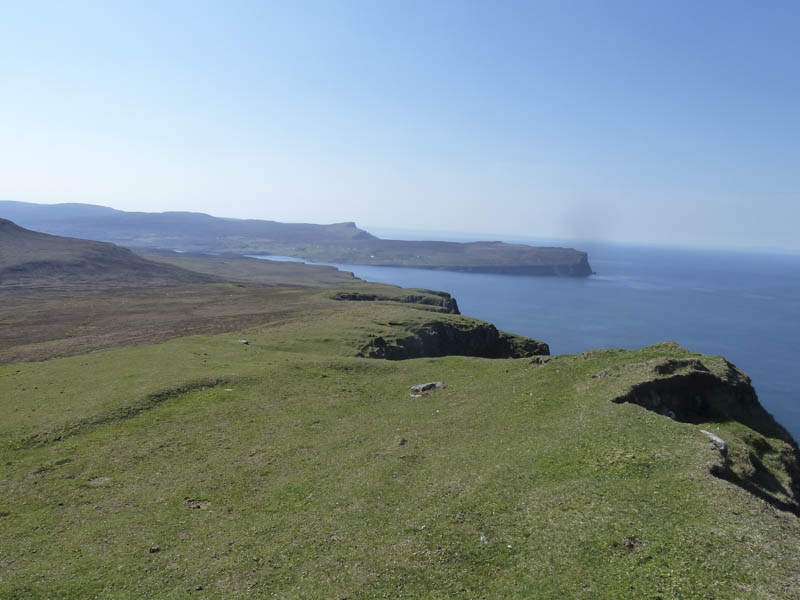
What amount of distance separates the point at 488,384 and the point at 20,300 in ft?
472

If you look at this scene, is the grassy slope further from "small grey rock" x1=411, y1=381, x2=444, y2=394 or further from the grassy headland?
"small grey rock" x1=411, y1=381, x2=444, y2=394

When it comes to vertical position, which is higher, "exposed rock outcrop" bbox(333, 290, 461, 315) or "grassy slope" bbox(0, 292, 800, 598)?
"grassy slope" bbox(0, 292, 800, 598)

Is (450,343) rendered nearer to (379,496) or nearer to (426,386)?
(426,386)

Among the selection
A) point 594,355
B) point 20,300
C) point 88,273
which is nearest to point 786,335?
point 594,355

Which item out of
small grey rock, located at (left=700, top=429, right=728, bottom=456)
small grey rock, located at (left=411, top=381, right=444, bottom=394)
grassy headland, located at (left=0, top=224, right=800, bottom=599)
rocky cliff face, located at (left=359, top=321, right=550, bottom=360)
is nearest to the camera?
grassy headland, located at (left=0, top=224, right=800, bottom=599)

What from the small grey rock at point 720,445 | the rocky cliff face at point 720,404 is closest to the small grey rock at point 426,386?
the rocky cliff face at point 720,404

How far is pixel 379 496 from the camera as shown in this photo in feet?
66.1

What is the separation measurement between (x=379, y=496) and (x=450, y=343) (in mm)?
57763

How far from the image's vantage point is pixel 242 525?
61.3 ft

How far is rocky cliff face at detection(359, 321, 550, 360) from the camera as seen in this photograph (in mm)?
60625

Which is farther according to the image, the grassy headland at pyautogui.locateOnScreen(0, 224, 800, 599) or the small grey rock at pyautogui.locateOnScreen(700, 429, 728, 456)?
the small grey rock at pyautogui.locateOnScreen(700, 429, 728, 456)

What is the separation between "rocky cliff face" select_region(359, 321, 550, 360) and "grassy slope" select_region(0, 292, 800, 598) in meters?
24.6

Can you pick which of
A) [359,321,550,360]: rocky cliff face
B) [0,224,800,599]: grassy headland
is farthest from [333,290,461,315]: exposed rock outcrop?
[0,224,800,599]: grassy headland

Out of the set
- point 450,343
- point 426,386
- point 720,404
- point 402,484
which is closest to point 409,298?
point 450,343
